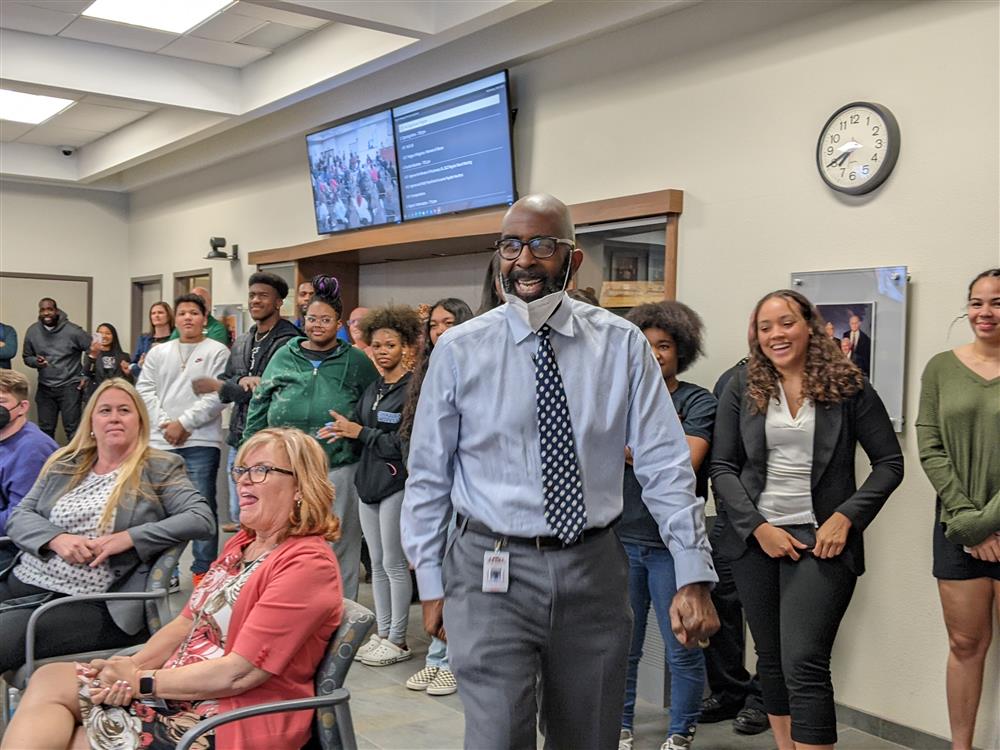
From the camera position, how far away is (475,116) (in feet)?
17.8

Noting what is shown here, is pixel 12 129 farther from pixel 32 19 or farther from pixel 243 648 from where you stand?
pixel 243 648

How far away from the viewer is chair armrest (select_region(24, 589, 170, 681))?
268 centimetres

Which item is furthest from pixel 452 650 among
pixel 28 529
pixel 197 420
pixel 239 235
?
pixel 239 235

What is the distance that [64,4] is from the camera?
5.84m

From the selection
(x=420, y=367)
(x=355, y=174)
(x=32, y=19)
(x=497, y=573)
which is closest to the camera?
(x=497, y=573)

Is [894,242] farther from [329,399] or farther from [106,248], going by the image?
[106,248]

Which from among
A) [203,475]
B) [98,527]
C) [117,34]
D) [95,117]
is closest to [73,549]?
[98,527]

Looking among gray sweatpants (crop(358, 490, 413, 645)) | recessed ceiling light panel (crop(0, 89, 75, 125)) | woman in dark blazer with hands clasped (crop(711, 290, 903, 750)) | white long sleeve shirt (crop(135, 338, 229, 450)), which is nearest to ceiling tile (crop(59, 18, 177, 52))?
recessed ceiling light panel (crop(0, 89, 75, 125))

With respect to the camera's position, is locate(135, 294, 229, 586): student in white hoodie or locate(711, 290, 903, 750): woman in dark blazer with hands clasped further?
locate(135, 294, 229, 586): student in white hoodie

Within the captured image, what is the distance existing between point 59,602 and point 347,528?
5.15ft

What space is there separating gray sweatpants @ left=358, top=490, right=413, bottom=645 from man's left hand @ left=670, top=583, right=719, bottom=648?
7.37ft

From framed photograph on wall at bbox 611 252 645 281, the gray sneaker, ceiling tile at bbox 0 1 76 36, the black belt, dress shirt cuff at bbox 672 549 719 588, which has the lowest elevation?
the gray sneaker

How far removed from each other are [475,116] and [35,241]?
7177mm

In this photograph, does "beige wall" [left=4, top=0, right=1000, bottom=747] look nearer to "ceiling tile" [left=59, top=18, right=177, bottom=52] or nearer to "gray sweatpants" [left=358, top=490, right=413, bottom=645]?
"gray sweatpants" [left=358, top=490, right=413, bottom=645]
